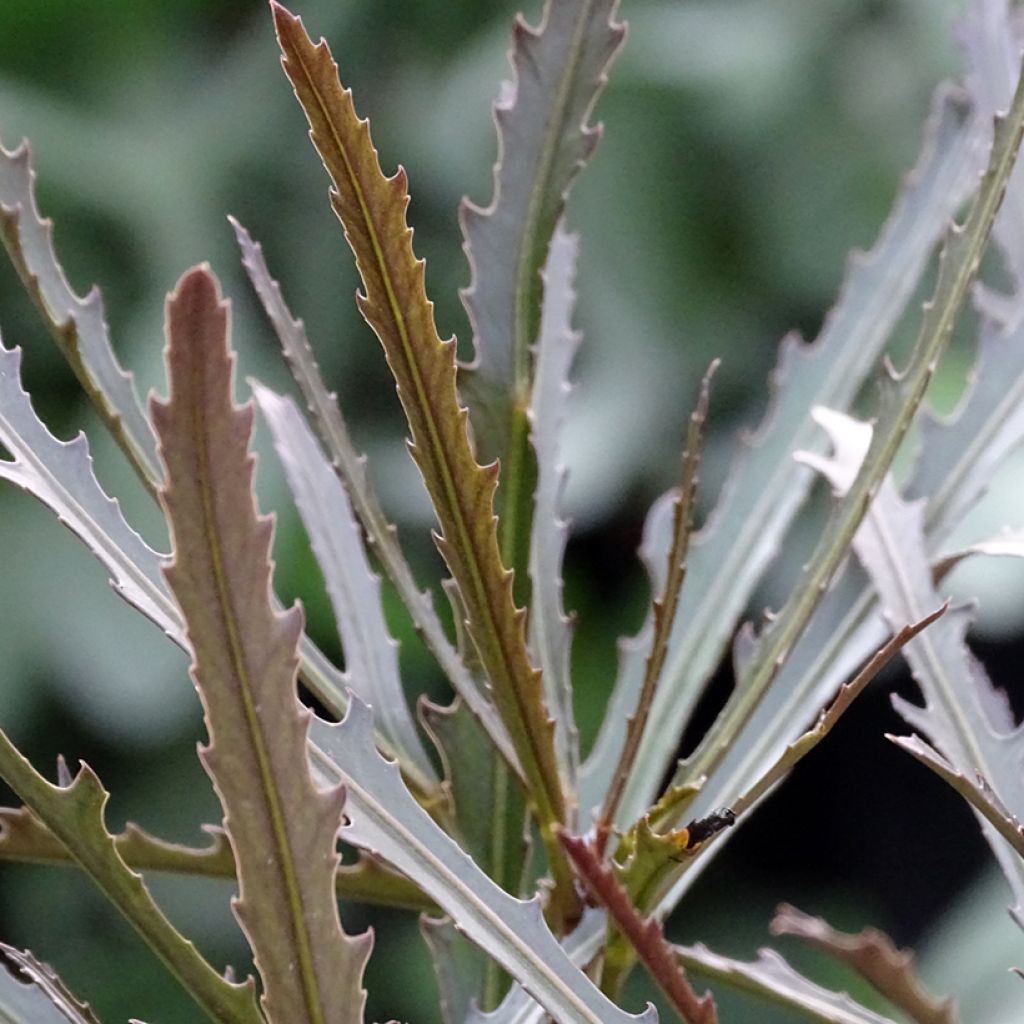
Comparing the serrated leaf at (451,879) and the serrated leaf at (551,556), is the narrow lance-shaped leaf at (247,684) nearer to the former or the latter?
the serrated leaf at (451,879)

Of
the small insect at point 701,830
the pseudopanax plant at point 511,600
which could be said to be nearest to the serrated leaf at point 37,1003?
the pseudopanax plant at point 511,600

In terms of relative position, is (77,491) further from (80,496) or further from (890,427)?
(890,427)

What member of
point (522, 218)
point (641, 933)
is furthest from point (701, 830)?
point (522, 218)

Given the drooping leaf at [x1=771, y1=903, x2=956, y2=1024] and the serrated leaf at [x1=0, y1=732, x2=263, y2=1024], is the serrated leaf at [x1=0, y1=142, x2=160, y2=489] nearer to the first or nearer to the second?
the serrated leaf at [x1=0, y1=732, x2=263, y2=1024]

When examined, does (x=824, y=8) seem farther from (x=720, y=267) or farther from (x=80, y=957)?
(x=80, y=957)

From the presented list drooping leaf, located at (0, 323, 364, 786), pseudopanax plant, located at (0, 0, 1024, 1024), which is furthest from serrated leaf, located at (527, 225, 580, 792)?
drooping leaf, located at (0, 323, 364, 786)

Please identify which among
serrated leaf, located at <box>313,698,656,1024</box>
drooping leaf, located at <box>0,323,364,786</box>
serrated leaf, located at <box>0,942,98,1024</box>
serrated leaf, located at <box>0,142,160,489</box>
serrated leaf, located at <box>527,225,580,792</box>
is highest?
serrated leaf, located at <box>527,225,580,792</box>
